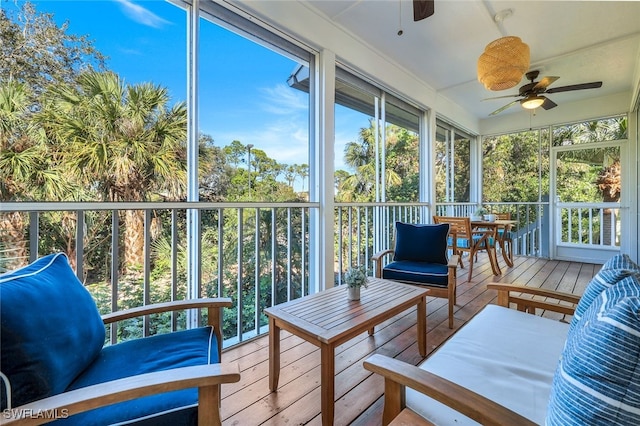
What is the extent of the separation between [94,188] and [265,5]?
6.00 ft

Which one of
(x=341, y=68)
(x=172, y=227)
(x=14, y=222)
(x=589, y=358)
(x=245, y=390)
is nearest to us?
(x=589, y=358)

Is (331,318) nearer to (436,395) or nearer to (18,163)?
(436,395)

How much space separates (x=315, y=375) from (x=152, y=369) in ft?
3.19

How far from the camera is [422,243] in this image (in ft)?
8.86

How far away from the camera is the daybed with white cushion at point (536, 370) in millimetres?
547

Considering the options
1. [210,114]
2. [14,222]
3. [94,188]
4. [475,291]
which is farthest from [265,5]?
[475,291]

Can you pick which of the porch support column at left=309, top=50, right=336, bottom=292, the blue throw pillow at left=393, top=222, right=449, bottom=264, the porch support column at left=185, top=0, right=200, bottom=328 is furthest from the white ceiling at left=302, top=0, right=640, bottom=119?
the blue throw pillow at left=393, top=222, right=449, bottom=264

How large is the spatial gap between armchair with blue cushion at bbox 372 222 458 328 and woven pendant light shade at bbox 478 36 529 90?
151cm

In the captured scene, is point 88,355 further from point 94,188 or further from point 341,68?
point 341,68

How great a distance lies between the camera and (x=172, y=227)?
184 centimetres

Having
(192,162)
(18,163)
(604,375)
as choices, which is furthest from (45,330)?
(604,375)

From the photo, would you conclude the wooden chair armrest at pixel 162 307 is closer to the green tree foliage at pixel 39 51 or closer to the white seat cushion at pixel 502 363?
the white seat cushion at pixel 502 363

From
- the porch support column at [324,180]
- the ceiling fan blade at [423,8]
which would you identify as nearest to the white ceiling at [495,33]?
the porch support column at [324,180]

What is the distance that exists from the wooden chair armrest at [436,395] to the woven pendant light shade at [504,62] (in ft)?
9.48
